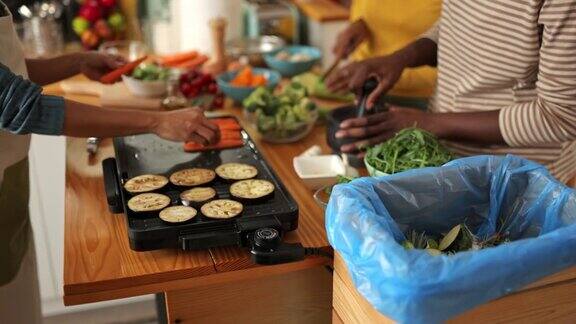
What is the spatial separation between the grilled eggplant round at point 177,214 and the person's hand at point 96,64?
655 millimetres

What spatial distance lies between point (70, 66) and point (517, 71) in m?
1.05

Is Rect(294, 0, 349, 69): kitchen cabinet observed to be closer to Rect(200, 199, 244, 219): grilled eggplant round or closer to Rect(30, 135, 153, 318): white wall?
Rect(30, 135, 153, 318): white wall

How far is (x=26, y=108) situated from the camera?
1074 millimetres

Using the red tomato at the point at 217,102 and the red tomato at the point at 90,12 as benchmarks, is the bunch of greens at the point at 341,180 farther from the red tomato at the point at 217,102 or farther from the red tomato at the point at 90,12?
the red tomato at the point at 90,12

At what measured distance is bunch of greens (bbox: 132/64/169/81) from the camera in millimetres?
1814

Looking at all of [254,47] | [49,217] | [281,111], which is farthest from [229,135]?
[49,217]

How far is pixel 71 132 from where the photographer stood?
1.16 metres

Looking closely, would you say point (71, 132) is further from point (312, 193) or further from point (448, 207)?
point (448, 207)

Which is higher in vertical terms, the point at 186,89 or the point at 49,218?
the point at 186,89

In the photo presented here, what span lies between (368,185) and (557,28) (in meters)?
0.48

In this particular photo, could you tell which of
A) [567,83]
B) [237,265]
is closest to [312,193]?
[237,265]

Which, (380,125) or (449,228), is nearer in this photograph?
(449,228)

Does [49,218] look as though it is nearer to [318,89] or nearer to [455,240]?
[318,89]

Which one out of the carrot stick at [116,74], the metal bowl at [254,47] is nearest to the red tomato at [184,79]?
the carrot stick at [116,74]
